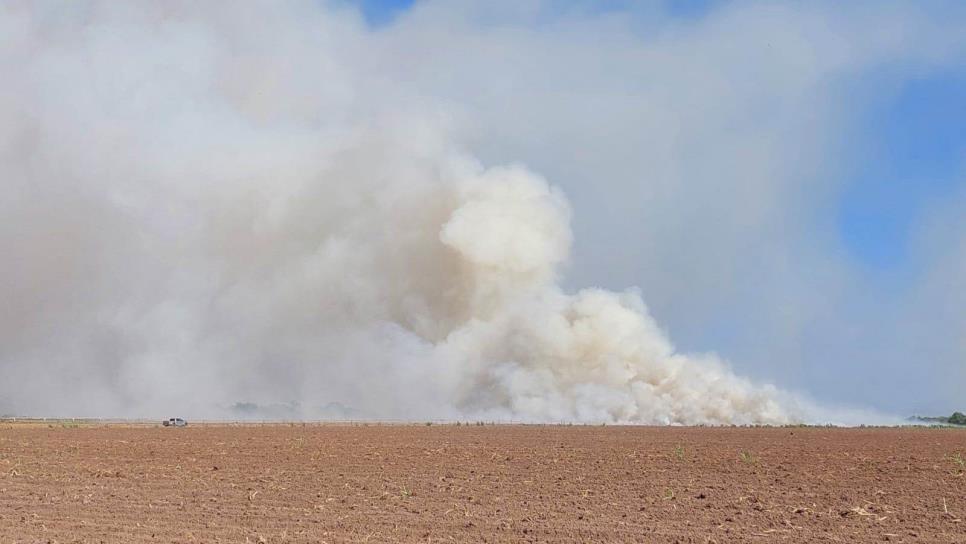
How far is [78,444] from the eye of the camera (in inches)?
2207

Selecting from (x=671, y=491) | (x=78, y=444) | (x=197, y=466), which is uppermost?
(x=78, y=444)

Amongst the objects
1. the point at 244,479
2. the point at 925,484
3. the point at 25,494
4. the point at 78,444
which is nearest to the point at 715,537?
the point at 925,484

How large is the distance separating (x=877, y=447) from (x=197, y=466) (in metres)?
39.9

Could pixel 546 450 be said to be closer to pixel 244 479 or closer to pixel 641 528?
pixel 244 479

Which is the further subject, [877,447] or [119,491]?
[877,447]

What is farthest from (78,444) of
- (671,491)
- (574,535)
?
(574,535)

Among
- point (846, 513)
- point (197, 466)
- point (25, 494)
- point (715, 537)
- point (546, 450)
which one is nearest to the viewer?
point (715, 537)

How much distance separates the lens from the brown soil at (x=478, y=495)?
71.9 ft

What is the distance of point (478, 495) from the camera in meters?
28.9

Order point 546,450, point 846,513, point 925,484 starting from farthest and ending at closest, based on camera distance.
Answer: point 546,450
point 925,484
point 846,513

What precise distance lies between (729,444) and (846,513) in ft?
112

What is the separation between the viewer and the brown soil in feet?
71.9

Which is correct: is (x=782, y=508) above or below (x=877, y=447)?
below

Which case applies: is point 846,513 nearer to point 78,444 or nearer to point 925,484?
point 925,484
